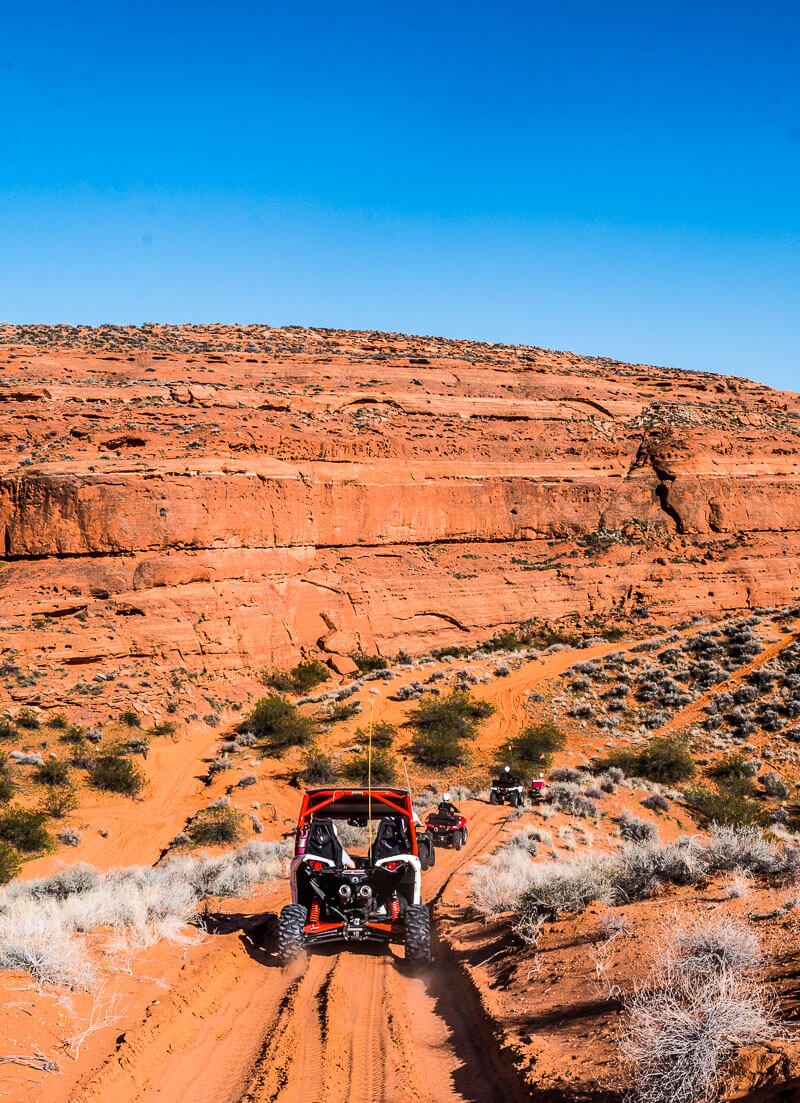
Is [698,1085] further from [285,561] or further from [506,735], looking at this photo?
[285,561]

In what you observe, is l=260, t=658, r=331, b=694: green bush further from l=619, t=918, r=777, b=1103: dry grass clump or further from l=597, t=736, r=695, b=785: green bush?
l=619, t=918, r=777, b=1103: dry grass clump

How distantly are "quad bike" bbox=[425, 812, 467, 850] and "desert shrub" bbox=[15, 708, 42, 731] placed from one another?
45.0 feet

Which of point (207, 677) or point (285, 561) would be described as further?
point (285, 561)

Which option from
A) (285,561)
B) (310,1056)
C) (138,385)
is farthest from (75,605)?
(310,1056)

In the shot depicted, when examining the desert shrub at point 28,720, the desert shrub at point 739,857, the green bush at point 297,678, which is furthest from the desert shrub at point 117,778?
the desert shrub at point 739,857

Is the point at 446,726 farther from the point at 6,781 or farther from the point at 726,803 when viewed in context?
the point at 6,781

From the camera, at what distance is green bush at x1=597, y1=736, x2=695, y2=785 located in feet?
65.0

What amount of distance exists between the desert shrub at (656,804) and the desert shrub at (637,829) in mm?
1852

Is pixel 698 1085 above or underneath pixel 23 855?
above

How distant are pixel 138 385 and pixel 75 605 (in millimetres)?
14749

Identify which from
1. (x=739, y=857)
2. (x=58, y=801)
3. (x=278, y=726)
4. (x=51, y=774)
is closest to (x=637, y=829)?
(x=739, y=857)

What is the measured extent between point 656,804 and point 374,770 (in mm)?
7151

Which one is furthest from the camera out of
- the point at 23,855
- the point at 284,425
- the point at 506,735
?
the point at 284,425

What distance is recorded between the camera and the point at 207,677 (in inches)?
1108
